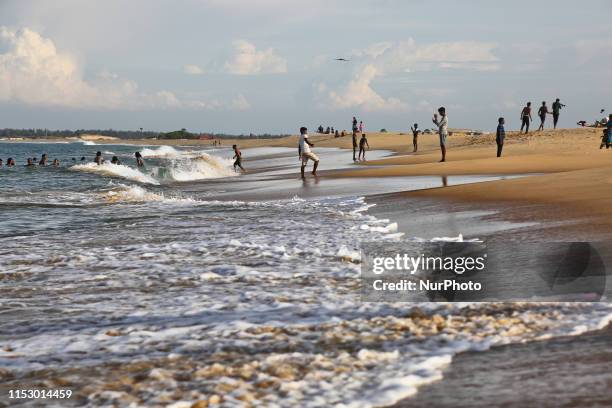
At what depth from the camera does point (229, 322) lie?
5.80 m

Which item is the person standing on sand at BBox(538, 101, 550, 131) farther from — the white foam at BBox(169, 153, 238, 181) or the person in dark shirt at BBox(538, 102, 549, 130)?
the white foam at BBox(169, 153, 238, 181)

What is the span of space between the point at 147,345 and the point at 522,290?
3406 millimetres

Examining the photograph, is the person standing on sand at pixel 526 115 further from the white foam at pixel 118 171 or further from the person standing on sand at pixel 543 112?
the white foam at pixel 118 171

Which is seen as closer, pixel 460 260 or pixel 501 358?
pixel 501 358

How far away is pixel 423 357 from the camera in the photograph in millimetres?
4605

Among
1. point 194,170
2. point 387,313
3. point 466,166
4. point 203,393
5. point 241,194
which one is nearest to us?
point 203,393

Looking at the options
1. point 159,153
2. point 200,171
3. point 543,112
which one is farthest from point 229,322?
point 159,153

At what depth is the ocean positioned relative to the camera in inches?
169

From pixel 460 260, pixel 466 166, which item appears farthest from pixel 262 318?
pixel 466 166

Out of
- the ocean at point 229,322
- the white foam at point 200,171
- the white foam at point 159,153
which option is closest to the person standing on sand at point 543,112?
the white foam at point 200,171

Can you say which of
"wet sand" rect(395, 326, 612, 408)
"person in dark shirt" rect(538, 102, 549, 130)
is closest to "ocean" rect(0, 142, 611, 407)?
"wet sand" rect(395, 326, 612, 408)

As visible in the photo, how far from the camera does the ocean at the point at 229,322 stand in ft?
14.0

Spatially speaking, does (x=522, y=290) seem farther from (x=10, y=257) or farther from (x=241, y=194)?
(x=241, y=194)

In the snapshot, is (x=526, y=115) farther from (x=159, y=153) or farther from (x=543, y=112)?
(x=159, y=153)
